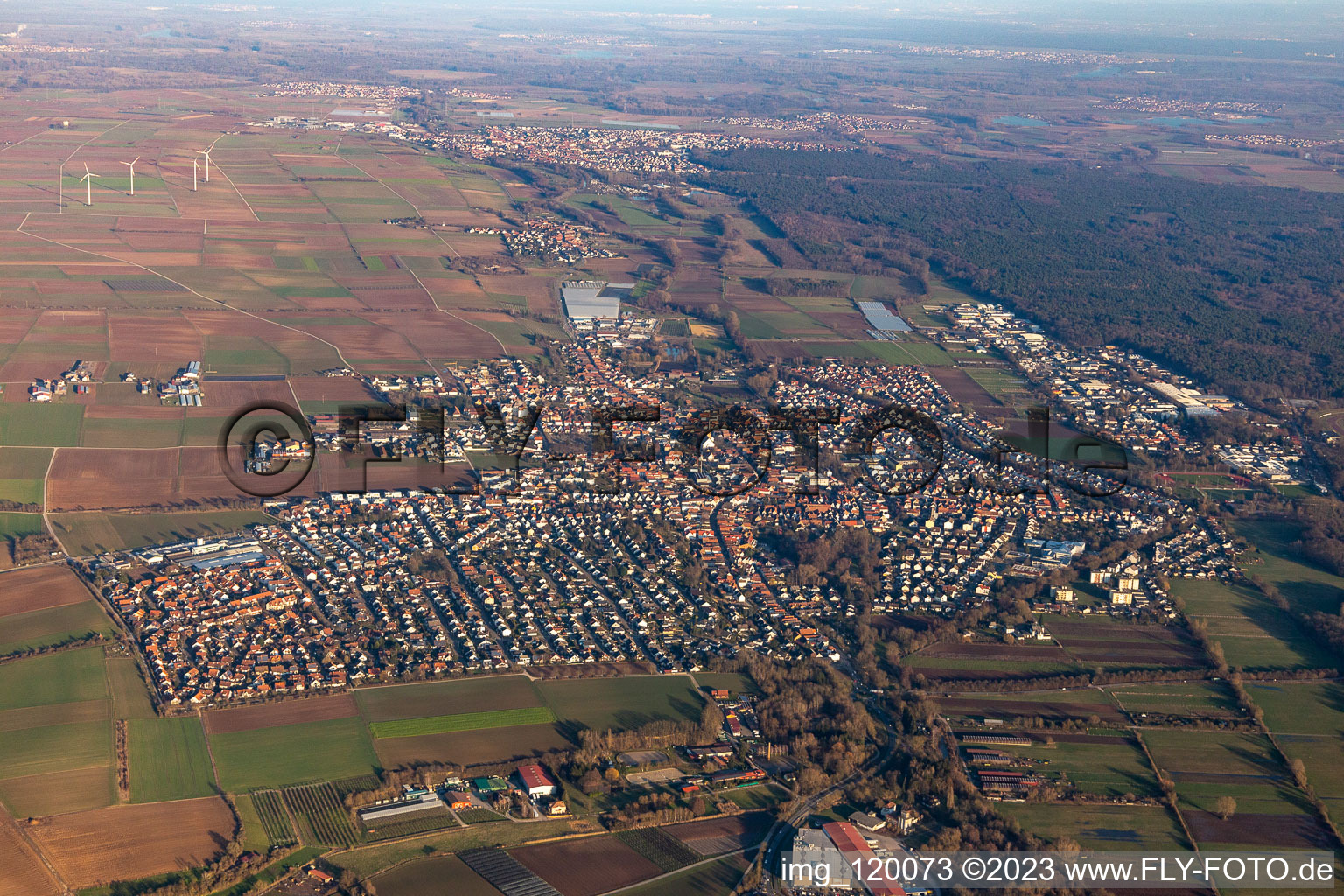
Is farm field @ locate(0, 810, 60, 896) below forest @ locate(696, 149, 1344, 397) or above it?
below

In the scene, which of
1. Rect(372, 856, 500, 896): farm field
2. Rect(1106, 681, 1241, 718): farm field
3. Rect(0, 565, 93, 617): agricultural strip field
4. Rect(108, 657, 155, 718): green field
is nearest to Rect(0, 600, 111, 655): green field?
Rect(0, 565, 93, 617): agricultural strip field

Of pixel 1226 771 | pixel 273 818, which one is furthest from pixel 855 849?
pixel 273 818

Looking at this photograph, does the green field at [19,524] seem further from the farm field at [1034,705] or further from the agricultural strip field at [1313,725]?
the agricultural strip field at [1313,725]

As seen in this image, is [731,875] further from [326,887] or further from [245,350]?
Answer: [245,350]

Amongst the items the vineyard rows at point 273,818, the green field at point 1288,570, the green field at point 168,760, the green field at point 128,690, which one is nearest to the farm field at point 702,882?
the vineyard rows at point 273,818

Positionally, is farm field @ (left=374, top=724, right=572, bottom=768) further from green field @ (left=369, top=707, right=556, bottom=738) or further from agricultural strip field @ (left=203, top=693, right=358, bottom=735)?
agricultural strip field @ (left=203, top=693, right=358, bottom=735)

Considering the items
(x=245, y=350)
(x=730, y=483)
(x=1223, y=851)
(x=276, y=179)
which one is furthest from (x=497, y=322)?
(x=1223, y=851)

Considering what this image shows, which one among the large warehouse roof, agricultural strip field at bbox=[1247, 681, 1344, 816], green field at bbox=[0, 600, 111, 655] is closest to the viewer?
agricultural strip field at bbox=[1247, 681, 1344, 816]
